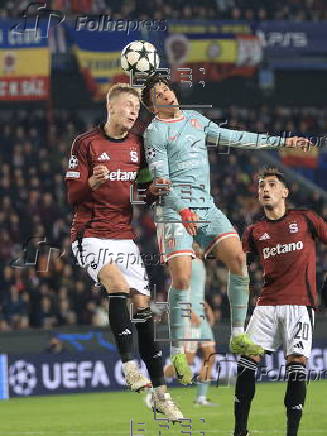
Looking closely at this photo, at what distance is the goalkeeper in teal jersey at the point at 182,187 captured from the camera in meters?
9.60

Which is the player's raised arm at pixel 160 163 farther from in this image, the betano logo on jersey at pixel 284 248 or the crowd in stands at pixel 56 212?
the crowd in stands at pixel 56 212

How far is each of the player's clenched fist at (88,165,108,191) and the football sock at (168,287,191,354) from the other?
3.26 feet

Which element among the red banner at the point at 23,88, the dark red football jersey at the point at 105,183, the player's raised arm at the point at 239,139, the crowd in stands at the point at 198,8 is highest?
the crowd in stands at the point at 198,8

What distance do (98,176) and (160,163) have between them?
1.57 ft

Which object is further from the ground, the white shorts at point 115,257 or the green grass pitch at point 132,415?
the white shorts at point 115,257

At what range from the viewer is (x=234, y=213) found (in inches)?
1013

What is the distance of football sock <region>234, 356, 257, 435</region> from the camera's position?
40.5 feet

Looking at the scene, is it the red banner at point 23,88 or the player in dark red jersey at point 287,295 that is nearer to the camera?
the player in dark red jersey at point 287,295

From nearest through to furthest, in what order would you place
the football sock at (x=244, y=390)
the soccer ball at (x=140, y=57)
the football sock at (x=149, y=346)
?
the soccer ball at (x=140, y=57) < the football sock at (x=149, y=346) < the football sock at (x=244, y=390)

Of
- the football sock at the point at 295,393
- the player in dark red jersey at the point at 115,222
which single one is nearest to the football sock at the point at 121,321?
the player in dark red jersey at the point at 115,222

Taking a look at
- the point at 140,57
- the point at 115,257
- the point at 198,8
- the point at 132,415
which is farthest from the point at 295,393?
the point at 198,8

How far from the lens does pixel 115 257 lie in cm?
991

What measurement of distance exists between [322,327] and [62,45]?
32.5 ft

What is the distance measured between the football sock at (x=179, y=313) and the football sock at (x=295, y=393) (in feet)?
9.06
